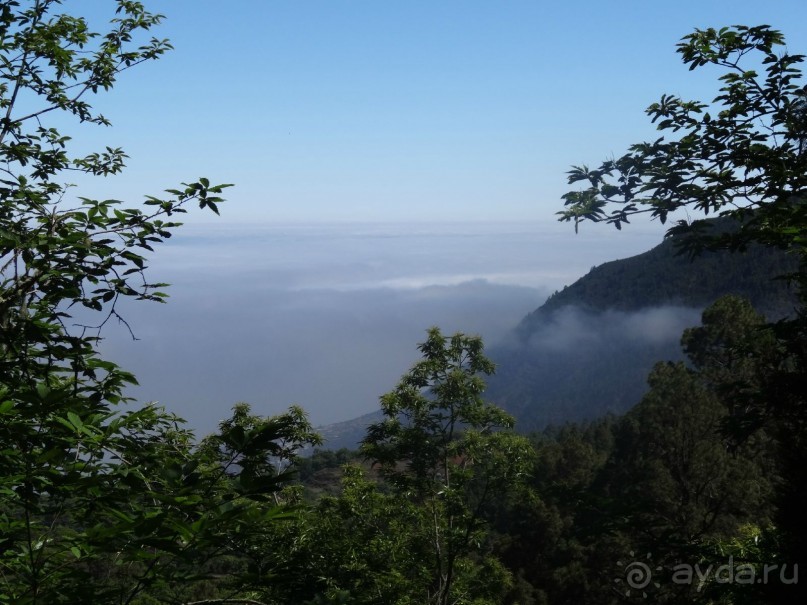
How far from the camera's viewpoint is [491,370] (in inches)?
627

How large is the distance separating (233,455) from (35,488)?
1491mm

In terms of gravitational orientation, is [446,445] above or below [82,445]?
below

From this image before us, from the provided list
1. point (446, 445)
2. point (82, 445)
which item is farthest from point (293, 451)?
point (82, 445)

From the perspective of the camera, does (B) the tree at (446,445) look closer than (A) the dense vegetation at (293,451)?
No

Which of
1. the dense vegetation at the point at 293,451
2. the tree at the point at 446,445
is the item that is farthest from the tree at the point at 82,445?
the tree at the point at 446,445

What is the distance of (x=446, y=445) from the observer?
15.3 meters

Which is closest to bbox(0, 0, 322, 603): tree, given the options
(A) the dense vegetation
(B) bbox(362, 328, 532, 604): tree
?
(A) the dense vegetation

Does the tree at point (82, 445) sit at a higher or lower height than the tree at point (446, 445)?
higher

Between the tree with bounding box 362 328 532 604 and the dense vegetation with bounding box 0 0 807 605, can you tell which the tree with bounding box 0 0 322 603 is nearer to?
the dense vegetation with bounding box 0 0 807 605

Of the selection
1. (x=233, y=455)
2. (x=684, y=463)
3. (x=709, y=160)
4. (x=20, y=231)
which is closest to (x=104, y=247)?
(x=20, y=231)

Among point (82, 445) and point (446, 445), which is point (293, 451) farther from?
point (82, 445)

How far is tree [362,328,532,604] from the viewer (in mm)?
14781

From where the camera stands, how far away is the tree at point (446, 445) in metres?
14.8

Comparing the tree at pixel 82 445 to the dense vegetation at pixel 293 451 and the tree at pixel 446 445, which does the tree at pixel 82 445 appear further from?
the tree at pixel 446 445
